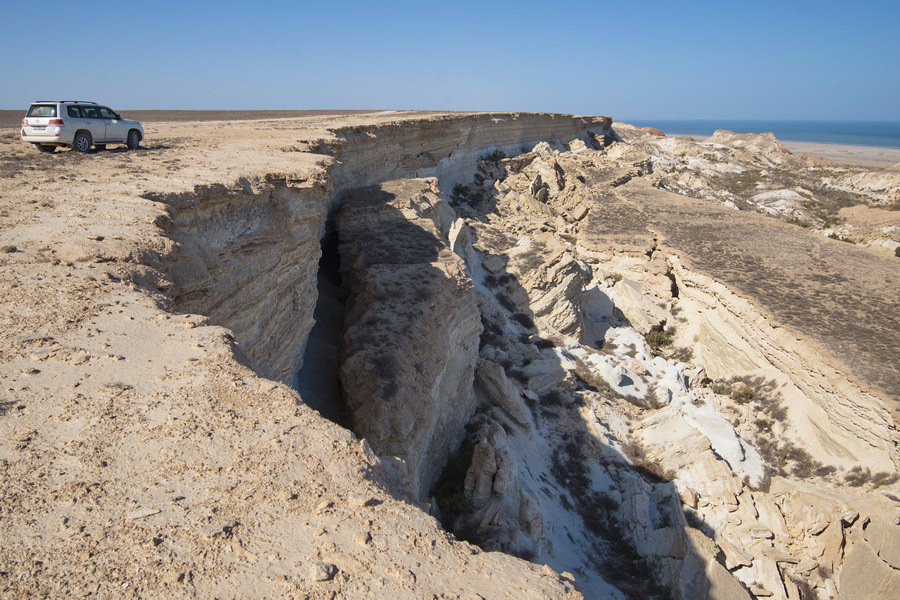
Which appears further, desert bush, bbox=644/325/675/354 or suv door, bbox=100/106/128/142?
desert bush, bbox=644/325/675/354

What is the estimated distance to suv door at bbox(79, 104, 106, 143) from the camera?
11.3m

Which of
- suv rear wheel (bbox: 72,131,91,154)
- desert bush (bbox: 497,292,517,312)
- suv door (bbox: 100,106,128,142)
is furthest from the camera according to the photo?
desert bush (bbox: 497,292,517,312)

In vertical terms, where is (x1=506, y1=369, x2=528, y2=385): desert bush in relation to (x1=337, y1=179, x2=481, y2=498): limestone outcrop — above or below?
below

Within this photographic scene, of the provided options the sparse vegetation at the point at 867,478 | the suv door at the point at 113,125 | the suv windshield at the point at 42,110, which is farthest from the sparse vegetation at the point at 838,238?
the suv windshield at the point at 42,110

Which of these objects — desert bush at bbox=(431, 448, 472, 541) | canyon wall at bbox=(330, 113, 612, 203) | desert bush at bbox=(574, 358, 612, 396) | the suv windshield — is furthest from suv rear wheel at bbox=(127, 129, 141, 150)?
desert bush at bbox=(574, 358, 612, 396)

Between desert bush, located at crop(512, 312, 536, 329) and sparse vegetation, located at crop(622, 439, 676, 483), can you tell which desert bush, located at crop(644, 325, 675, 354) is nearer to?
desert bush, located at crop(512, 312, 536, 329)

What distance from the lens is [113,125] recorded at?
1170 centimetres

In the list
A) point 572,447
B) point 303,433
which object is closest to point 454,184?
point 572,447

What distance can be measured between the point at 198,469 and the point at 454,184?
Result: 24.1 metres

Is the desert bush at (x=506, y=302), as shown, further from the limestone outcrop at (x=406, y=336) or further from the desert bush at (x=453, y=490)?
the desert bush at (x=453, y=490)

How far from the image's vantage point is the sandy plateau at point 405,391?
2758 mm

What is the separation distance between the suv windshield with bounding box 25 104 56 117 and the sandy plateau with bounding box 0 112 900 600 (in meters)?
0.81

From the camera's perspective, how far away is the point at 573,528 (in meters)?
9.05

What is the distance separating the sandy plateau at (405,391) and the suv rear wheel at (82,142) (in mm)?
360
